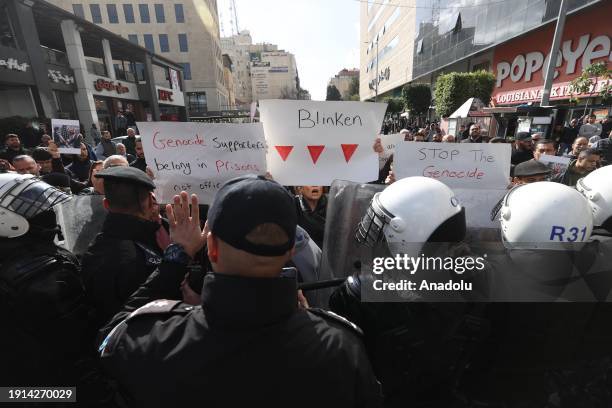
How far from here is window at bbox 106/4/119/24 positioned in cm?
4178

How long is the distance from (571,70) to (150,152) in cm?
2029

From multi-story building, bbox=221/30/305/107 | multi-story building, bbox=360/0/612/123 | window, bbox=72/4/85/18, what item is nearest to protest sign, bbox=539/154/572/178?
multi-story building, bbox=360/0/612/123

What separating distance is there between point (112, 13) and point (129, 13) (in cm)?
245

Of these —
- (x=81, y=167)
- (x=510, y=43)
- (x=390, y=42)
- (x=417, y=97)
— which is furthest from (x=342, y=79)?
(x=81, y=167)

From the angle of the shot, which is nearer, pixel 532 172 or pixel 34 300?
pixel 34 300

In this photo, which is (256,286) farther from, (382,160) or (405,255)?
(382,160)

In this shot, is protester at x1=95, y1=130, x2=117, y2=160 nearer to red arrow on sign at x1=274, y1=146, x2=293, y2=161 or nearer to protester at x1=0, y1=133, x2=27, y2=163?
protester at x1=0, y1=133, x2=27, y2=163

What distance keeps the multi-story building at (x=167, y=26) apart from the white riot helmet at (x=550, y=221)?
1756 inches

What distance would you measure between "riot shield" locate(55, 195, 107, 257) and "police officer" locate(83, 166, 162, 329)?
55 centimetres

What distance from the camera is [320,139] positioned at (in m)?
2.47

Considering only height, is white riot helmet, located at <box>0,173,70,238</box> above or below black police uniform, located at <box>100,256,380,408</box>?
above

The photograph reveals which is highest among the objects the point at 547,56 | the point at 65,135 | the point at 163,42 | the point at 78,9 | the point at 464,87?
the point at 78,9

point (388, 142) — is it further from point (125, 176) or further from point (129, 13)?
point (129, 13)

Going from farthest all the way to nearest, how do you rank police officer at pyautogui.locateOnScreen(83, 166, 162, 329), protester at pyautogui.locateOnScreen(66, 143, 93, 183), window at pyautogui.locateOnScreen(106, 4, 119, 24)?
window at pyautogui.locateOnScreen(106, 4, 119, 24) < protester at pyautogui.locateOnScreen(66, 143, 93, 183) < police officer at pyautogui.locateOnScreen(83, 166, 162, 329)
